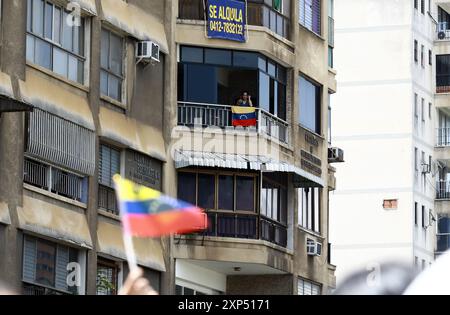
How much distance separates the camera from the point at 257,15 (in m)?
38.8

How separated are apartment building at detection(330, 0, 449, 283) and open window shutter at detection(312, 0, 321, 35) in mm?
21667

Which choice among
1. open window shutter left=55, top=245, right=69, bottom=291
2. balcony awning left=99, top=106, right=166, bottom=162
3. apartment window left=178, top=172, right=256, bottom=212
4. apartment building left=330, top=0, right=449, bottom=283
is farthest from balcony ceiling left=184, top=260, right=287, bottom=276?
apartment building left=330, top=0, right=449, bottom=283

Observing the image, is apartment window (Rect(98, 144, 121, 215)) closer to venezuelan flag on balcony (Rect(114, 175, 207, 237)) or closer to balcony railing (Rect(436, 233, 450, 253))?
venezuelan flag on balcony (Rect(114, 175, 207, 237))

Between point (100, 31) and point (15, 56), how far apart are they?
4.40 meters

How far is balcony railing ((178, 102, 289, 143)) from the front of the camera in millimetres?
37188

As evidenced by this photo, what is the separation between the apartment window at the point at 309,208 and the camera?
41375 millimetres

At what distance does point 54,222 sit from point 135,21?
266 inches

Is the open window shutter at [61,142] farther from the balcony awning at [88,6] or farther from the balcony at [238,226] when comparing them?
the balcony at [238,226]

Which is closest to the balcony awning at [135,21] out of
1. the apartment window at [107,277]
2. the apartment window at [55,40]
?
the apartment window at [55,40]

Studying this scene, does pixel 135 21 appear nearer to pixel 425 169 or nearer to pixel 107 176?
pixel 107 176

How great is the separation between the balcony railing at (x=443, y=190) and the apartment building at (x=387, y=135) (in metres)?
0.04
